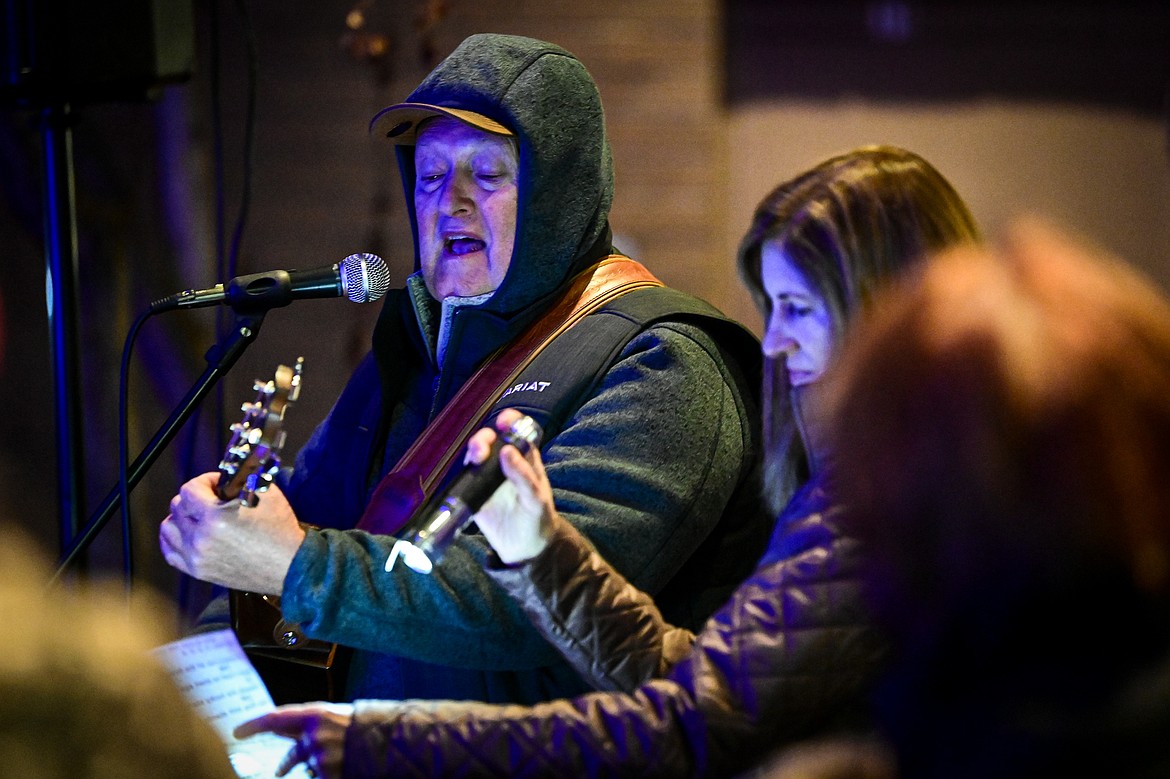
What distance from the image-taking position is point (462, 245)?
2449 mm

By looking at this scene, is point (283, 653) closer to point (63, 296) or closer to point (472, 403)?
point (472, 403)

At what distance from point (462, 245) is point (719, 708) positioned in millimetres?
1154

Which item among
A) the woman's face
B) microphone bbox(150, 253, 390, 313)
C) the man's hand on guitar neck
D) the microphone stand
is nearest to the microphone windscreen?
microphone bbox(150, 253, 390, 313)

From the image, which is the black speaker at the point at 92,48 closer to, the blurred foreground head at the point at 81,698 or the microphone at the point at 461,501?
the microphone at the point at 461,501

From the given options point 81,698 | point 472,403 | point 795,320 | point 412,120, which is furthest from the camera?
point 412,120

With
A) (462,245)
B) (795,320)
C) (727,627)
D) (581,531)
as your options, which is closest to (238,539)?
(581,531)

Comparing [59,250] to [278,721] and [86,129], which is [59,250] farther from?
[278,721]

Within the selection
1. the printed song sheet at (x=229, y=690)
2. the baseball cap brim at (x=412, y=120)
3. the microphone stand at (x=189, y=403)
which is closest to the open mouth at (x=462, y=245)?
the baseball cap brim at (x=412, y=120)

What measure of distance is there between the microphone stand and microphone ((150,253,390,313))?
0.11 ft

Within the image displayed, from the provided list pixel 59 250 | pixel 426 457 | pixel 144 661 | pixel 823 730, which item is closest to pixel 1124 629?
pixel 823 730

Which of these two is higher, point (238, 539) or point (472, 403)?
point (472, 403)

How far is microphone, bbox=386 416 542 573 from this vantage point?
1552 mm

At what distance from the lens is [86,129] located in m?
4.04

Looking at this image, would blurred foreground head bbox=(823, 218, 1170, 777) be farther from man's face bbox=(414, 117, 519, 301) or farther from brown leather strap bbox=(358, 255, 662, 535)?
man's face bbox=(414, 117, 519, 301)
